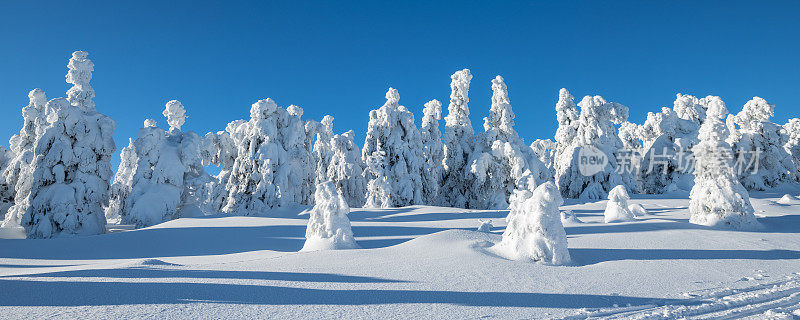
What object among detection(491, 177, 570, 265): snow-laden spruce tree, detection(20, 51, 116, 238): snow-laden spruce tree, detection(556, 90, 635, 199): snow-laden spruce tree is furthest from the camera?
detection(556, 90, 635, 199): snow-laden spruce tree

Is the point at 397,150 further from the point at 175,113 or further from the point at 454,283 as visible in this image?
the point at 454,283

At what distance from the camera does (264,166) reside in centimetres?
2456

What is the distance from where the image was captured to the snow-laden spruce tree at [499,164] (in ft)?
98.1

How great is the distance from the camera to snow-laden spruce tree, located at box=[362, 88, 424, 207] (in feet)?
90.5

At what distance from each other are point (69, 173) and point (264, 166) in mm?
9251

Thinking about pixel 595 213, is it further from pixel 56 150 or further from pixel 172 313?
pixel 56 150

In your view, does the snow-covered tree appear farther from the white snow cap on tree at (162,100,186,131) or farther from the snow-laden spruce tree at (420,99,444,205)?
the white snow cap on tree at (162,100,186,131)

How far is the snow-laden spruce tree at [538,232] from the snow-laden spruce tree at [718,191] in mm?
8159

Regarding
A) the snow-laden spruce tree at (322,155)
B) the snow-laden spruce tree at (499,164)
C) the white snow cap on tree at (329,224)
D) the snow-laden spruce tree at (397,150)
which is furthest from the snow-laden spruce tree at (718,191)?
the snow-laden spruce tree at (322,155)

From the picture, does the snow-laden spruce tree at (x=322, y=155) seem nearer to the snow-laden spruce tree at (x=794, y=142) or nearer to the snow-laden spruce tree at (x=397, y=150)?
the snow-laden spruce tree at (x=397, y=150)

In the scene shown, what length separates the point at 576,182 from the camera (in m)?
30.4

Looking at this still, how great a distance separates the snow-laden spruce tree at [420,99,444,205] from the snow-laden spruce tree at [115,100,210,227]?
579 inches

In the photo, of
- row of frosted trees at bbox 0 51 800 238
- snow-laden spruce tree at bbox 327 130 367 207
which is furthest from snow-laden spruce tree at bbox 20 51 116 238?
snow-laden spruce tree at bbox 327 130 367 207

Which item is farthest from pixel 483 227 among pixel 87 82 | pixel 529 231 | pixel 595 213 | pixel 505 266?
pixel 87 82
